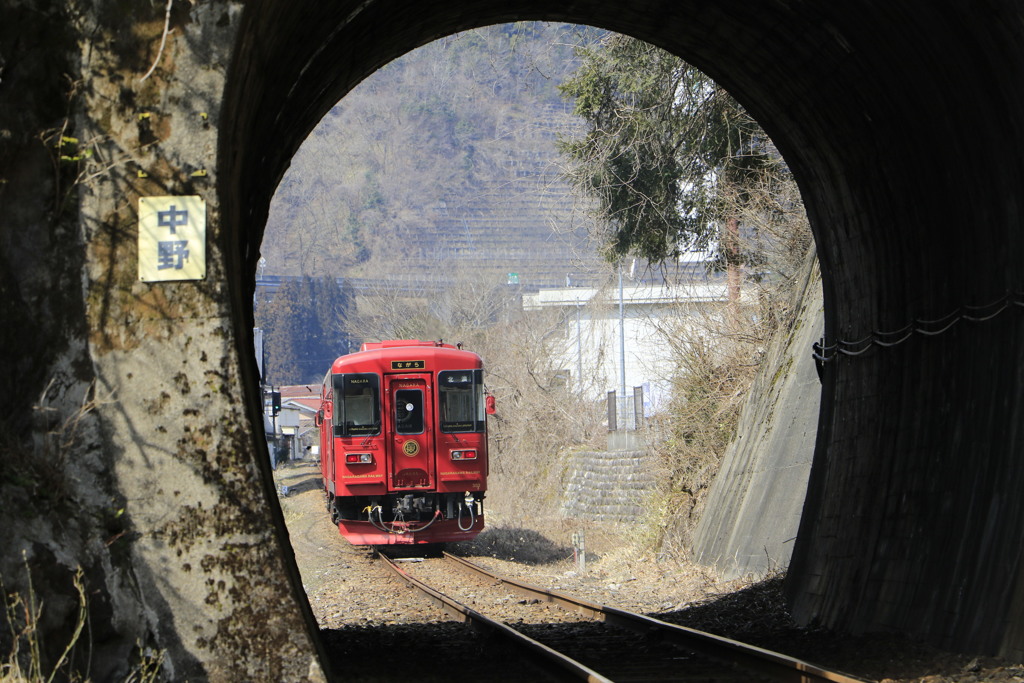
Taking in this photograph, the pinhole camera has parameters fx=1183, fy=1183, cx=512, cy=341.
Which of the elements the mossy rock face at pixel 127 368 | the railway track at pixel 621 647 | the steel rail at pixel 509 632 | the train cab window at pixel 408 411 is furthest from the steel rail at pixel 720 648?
the train cab window at pixel 408 411

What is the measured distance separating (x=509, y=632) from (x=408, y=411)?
33.1 ft

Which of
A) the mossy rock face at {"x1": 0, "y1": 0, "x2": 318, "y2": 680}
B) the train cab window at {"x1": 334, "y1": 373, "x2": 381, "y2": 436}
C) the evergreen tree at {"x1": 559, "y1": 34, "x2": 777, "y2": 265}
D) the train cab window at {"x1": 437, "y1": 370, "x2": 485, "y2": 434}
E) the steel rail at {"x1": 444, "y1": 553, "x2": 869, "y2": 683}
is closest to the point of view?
the mossy rock face at {"x1": 0, "y1": 0, "x2": 318, "y2": 680}

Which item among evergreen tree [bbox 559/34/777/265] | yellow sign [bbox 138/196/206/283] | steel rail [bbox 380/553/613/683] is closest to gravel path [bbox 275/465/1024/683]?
steel rail [bbox 380/553/613/683]

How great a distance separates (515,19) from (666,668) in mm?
6805

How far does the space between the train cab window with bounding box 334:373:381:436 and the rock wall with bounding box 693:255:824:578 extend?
613 cm

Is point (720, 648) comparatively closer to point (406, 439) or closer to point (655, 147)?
point (406, 439)

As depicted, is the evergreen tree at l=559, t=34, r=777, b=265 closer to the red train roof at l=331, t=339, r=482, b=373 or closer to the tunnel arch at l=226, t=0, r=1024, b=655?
the red train roof at l=331, t=339, r=482, b=373

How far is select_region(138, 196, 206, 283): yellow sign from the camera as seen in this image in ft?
18.8

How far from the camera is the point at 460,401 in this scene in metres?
20.0

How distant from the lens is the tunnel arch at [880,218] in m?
7.82

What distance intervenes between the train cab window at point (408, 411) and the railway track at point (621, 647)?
5.33 m

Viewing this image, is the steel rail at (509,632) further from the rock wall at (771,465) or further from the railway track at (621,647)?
the rock wall at (771,465)

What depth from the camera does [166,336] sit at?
576 cm

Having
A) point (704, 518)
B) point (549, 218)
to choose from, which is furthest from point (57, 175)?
point (549, 218)
